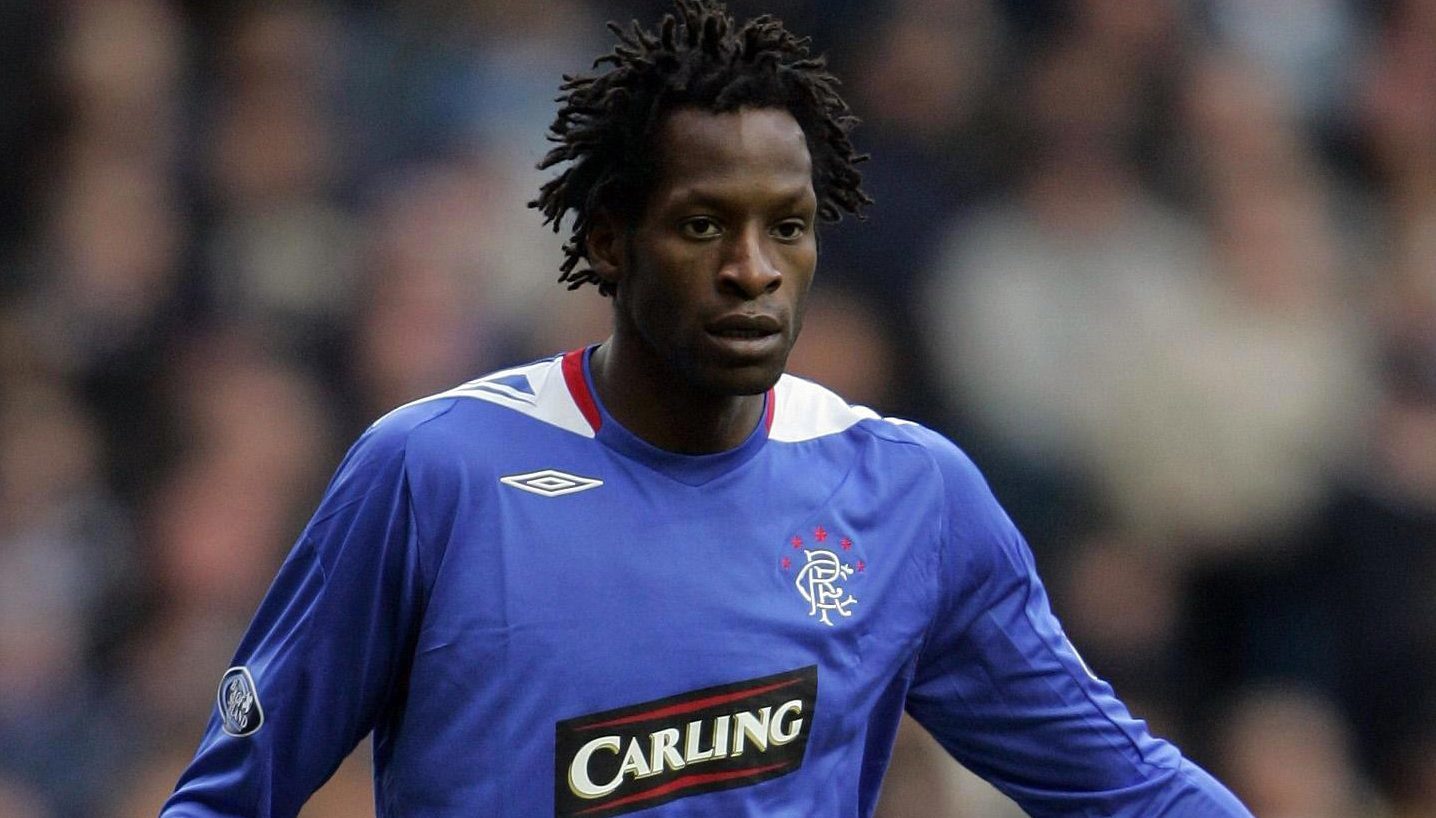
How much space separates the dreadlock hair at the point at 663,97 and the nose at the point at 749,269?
0.18 metres

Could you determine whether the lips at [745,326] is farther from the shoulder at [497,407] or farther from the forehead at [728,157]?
the shoulder at [497,407]

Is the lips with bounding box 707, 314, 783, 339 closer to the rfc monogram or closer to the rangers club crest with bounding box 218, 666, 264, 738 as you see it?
the rfc monogram

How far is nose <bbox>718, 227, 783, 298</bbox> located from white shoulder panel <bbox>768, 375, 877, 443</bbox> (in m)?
0.38

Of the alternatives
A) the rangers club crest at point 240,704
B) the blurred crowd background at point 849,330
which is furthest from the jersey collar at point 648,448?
the blurred crowd background at point 849,330

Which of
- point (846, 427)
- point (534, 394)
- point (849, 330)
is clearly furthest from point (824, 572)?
point (849, 330)

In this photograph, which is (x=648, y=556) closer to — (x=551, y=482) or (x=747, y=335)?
(x=551, y=482)

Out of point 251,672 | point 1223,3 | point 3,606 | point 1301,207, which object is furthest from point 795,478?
point 1223,3

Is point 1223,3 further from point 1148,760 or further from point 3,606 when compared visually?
point 1148,760

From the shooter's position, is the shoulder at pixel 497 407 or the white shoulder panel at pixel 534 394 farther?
the white shoulder panel at pixel 534 394

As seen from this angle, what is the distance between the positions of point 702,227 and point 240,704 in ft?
3.15

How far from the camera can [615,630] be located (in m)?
3.39

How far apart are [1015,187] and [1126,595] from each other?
1.62m

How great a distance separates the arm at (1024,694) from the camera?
369 cm

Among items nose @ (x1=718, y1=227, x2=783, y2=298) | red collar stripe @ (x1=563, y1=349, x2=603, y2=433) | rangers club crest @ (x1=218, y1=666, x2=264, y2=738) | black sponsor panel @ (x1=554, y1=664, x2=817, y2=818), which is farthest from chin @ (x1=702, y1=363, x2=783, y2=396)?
rangers club crest @ (x1=218, y1=666, x2=264, y2=738)
